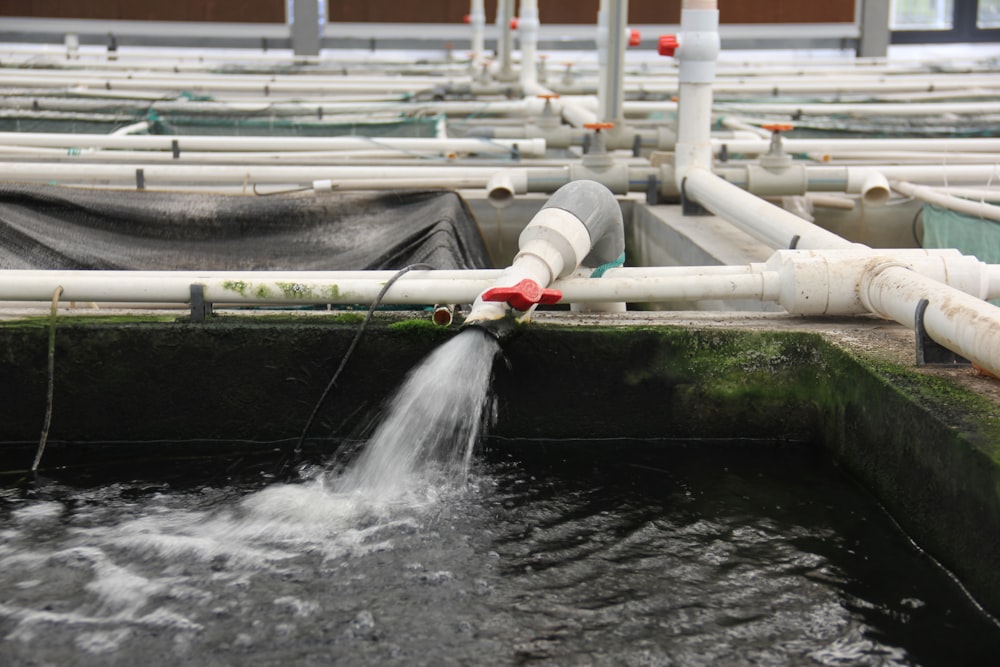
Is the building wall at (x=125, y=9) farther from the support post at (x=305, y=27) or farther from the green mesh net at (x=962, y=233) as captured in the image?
the green mesh net at (x=962, y=233)

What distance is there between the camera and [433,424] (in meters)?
4.12

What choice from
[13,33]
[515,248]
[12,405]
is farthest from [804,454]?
[13,33]

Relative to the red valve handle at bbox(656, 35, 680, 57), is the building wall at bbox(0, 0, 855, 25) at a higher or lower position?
higher

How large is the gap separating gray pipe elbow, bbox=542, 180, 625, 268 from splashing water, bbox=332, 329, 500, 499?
741mm

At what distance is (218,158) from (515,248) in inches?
91.2

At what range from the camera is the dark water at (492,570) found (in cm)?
296

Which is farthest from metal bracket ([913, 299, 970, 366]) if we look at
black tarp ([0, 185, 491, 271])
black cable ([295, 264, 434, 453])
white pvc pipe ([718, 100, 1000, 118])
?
white pvc pipe ([718, 100, 1000, 118])

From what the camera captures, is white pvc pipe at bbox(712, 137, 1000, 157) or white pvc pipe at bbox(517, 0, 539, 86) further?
white pvc pipe at bbox(517, 0, 539, 86)

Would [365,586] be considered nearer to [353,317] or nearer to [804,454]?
[353,317]

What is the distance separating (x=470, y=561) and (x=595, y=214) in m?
1.65

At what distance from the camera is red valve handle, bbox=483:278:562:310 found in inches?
146

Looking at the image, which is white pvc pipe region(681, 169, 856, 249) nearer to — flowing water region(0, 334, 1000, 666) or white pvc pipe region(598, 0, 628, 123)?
flowing water region(0, 334, 1000, 666)

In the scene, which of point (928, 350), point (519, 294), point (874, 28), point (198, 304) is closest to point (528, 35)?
point (198, 304)

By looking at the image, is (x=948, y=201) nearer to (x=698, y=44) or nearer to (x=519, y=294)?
(x=698, y=44)
